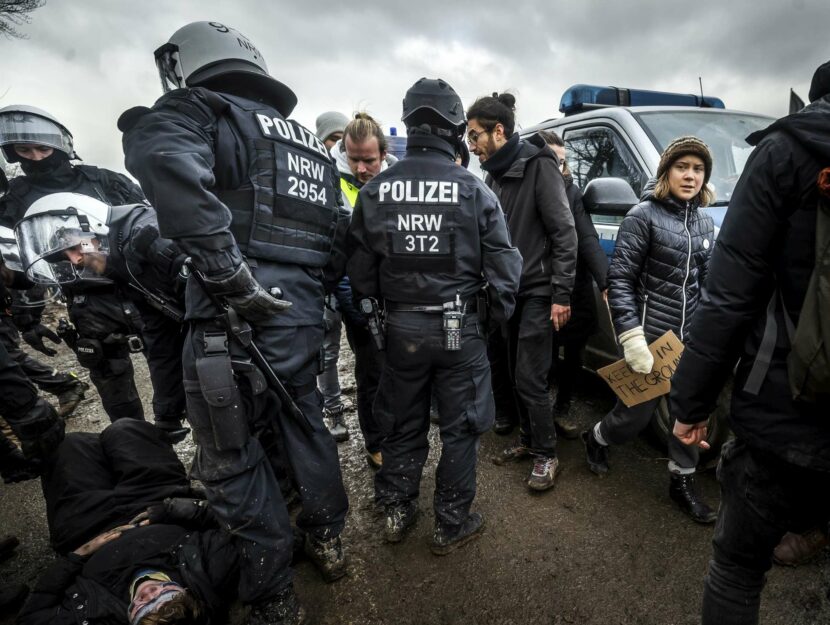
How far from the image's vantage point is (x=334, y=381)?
3322 millimetres

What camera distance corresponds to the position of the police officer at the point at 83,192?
9.44 feet

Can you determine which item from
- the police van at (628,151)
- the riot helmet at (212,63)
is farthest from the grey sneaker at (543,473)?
the riot helmet at (212,63)

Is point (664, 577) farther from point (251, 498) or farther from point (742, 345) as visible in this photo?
point (251, 498)

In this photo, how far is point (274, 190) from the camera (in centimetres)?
172

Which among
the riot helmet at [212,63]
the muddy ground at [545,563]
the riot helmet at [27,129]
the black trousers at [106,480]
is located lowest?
the muddy ground at [545,563]

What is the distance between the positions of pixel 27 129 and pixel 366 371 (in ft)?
10.6

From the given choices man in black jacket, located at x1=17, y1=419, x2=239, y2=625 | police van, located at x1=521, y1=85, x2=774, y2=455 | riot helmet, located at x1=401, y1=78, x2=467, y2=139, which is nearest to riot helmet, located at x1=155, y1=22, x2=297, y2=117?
riot helmet, located at x1=401, y1=78, x2=467, y2=139

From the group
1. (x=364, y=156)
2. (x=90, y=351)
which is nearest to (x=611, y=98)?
(x=364, y=156)

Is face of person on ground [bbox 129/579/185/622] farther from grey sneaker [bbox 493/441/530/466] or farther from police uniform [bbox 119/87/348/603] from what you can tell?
grey sneaker [bbox 493/441/530/466]

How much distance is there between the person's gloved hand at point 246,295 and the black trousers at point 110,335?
5.46 feet

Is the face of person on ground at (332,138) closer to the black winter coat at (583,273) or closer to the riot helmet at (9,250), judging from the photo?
the black winter coat at (583,273)

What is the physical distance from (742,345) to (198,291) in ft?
5.73

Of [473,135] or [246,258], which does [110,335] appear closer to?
[246,258]

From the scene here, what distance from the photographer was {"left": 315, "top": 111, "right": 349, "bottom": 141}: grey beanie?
411 centimetres
